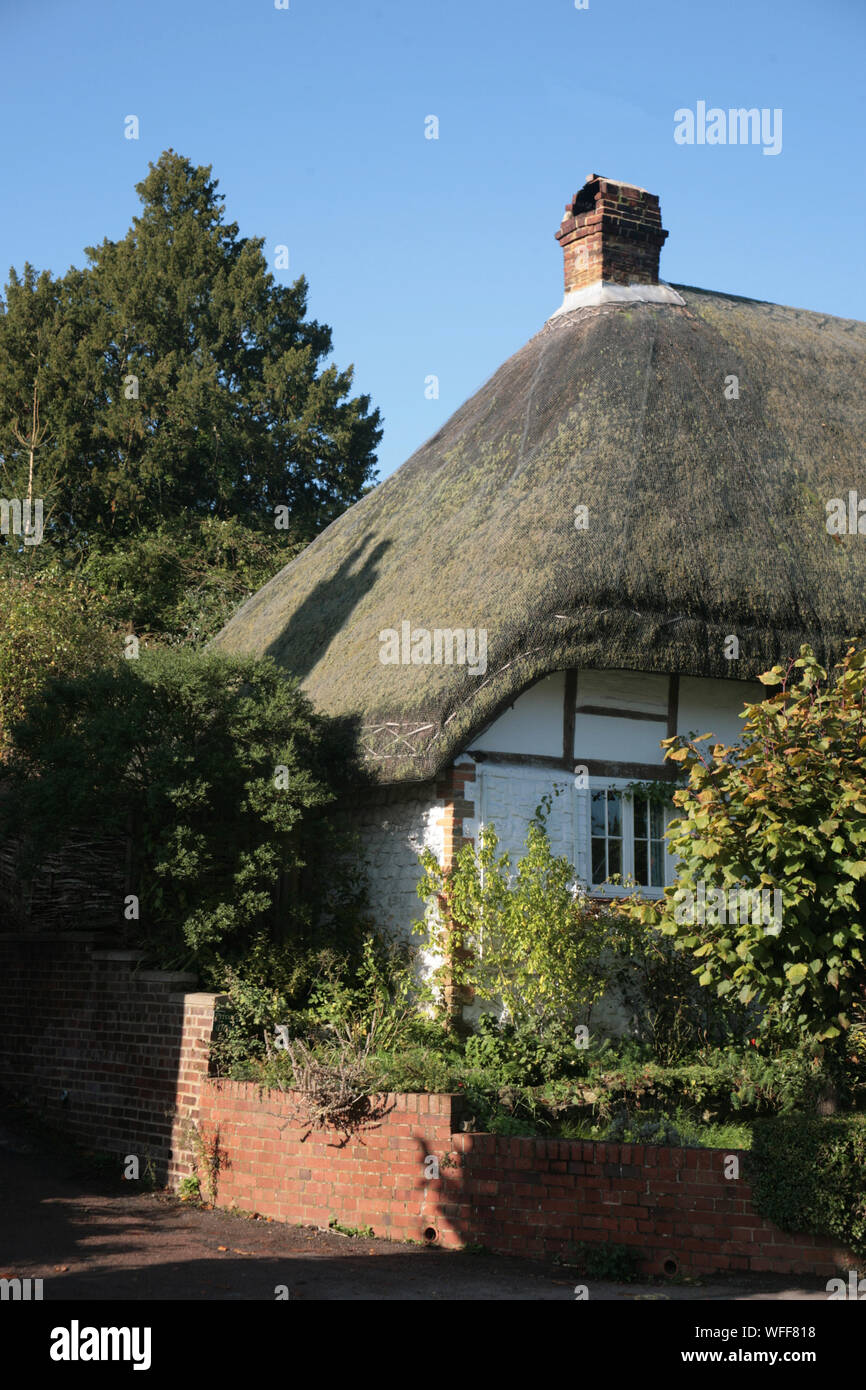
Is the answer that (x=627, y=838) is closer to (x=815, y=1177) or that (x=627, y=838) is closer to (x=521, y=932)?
(x=521, y=932)

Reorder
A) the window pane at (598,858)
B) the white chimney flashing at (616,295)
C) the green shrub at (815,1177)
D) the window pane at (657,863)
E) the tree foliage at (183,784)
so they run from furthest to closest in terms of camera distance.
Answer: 1. the white chimney flashing at (616,295)
2. the window pane at (657,863)
3. the window pane at (598,858)
4. the tree foliage at (183,784)
5. the green shrub at (815,1177)

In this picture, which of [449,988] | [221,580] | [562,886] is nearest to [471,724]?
[562,886]

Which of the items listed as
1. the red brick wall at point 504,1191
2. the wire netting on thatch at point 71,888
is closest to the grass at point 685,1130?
the red brick wall at point 504,1191

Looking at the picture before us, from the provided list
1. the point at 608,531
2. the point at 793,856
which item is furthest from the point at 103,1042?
the point at 793,856

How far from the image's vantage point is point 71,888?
12.6 m

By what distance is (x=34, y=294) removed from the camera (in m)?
32.2

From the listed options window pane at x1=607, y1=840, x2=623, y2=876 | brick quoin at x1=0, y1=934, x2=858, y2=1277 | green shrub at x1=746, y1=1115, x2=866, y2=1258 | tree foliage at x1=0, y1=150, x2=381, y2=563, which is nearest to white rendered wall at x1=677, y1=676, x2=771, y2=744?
window pane at x1=607, y1=840, x2=623, y2=876

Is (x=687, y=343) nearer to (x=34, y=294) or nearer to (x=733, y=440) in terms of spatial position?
(x=733, y=440)

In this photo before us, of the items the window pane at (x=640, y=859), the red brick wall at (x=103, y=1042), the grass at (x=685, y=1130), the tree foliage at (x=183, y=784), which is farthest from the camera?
the window pane at (x=640, y=859)

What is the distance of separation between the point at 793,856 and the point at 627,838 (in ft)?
15.2

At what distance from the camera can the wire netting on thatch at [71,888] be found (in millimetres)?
12055

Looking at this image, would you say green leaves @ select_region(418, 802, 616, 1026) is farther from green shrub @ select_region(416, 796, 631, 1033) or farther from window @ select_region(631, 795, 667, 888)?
window @ select_region(631, 795, 667, 888)

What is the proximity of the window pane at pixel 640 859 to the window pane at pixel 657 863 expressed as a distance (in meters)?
0.11

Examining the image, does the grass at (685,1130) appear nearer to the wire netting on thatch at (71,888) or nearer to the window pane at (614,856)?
the window pane at (614,856)
